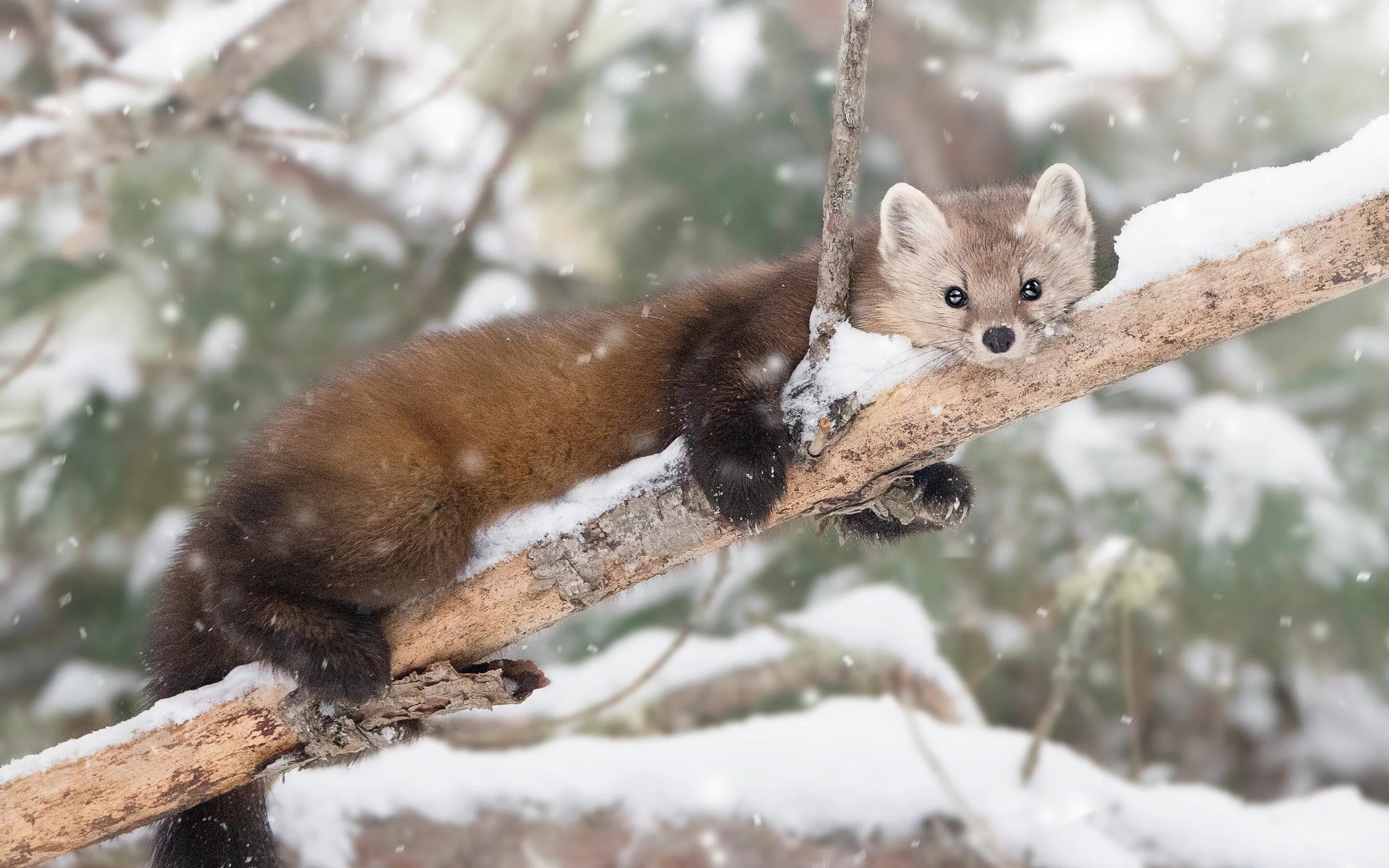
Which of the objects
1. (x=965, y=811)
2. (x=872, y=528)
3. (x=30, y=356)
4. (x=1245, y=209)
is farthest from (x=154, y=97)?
(x=1245, y=209)

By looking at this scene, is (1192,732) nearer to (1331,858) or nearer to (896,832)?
(1331,858)

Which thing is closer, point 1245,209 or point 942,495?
point 1245,209

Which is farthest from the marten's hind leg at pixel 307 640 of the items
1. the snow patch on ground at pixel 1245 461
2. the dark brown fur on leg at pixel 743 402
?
the snow patch on ground at pixel 1245 461

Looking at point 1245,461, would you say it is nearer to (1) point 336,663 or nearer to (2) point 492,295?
(2) point 492,295

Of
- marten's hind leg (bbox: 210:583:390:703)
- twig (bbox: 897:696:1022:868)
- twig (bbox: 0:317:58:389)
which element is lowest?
twig (bbox: 0:317:58:389)

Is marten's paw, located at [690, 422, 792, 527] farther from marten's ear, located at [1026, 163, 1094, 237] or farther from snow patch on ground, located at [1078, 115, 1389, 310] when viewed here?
marten's ear, located at [1026, 163, 1094, 237]

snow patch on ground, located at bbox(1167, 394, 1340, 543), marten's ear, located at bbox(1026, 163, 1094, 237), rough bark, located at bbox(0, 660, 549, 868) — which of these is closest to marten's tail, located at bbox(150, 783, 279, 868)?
rough bark, located at bbox(0, 660, 549, 868)
